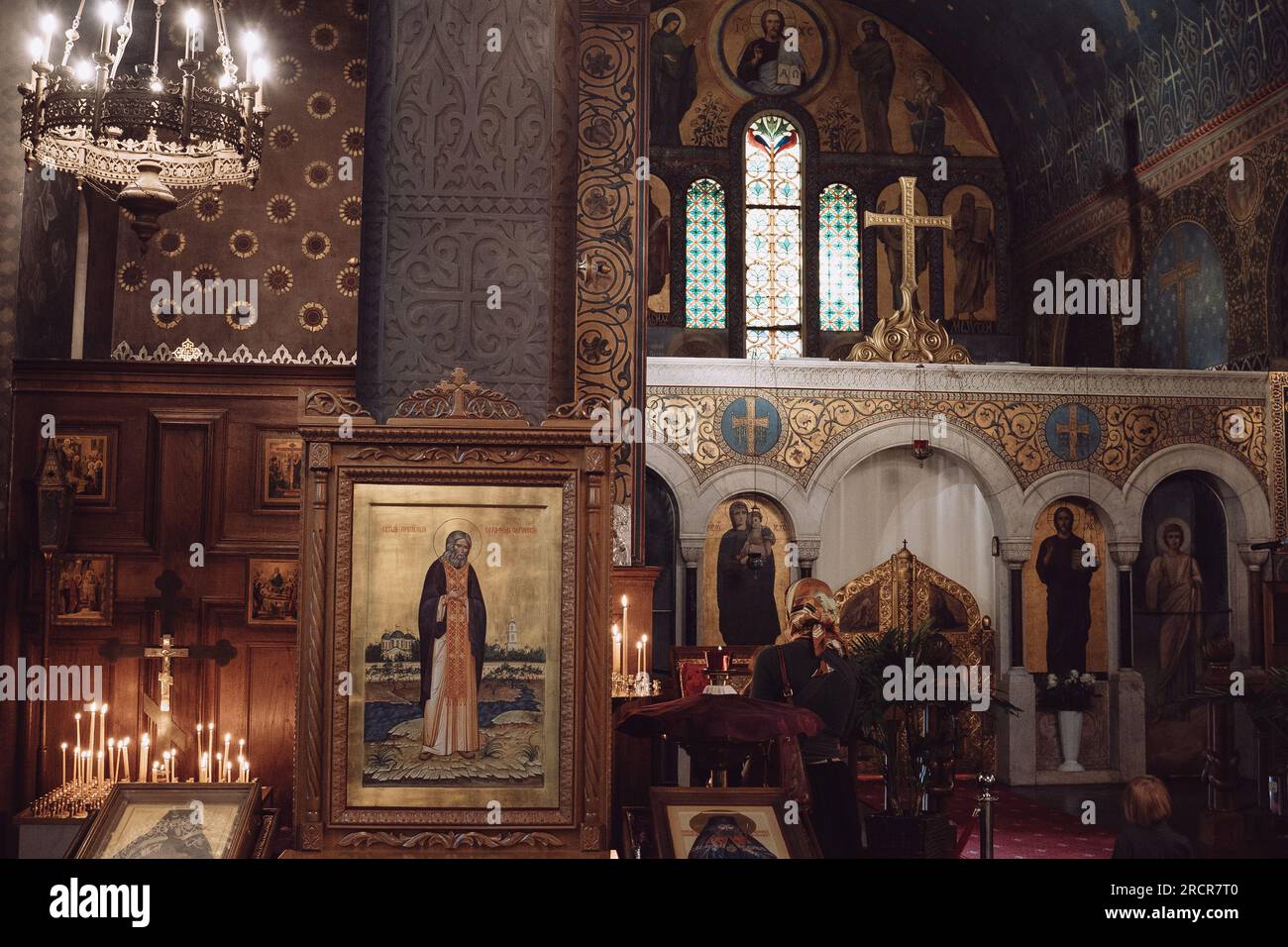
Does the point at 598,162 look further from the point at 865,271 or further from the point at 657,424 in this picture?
the point at 865,271

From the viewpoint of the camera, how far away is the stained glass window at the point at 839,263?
1726cm

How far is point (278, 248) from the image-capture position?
34.1 feet

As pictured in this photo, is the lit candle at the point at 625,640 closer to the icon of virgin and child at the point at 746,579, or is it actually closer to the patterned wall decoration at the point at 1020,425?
the patterned wall decoration at the point at 1020,425

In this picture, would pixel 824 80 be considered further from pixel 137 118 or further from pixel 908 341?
pixel 137 118

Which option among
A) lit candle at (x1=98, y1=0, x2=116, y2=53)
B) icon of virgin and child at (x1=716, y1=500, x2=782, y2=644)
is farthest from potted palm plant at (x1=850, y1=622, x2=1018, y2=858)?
lit candle at (x1=98, y1=0, x2=116, y2=53)

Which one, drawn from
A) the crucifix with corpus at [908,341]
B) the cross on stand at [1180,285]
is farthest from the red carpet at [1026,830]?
the cross on stand at [1180,285]

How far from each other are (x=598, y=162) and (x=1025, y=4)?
11134 millimetres

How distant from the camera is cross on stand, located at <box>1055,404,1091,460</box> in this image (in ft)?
42.2

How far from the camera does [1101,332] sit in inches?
619

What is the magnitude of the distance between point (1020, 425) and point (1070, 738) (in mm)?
3154

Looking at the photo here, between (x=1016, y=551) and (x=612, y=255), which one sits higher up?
(x=612, y=255)

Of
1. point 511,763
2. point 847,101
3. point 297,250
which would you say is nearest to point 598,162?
point 511,763

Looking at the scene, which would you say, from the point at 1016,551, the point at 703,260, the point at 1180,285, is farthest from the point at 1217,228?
the point at 703,260

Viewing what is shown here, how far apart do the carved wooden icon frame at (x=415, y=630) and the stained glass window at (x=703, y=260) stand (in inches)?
532
